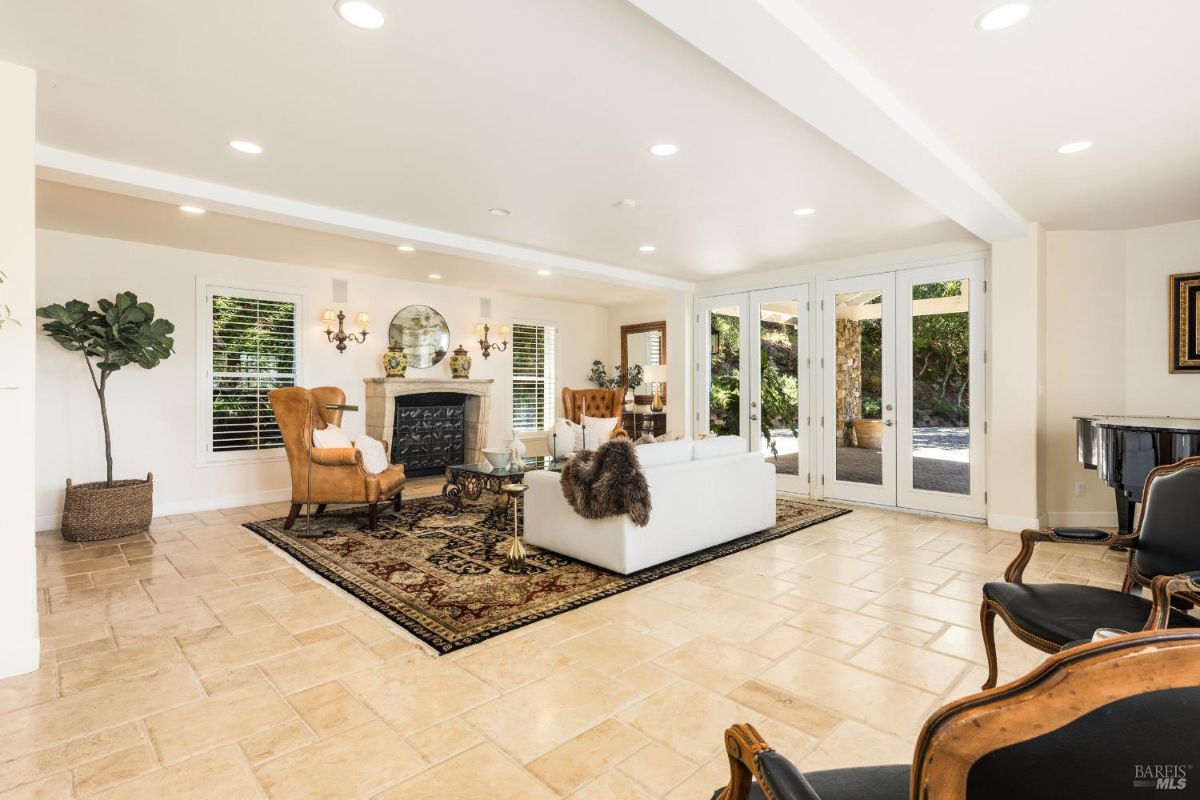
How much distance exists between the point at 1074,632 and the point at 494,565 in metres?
3.04

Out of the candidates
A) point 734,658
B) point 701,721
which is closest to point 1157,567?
point 734,658

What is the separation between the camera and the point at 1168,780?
65 cm

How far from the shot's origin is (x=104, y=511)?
4672 mm

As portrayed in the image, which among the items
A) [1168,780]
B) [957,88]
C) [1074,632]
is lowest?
[1074,632]

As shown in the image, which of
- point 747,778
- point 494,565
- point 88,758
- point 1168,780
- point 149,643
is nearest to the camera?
point 1168,780

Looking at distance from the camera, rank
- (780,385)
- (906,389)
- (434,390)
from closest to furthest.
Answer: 1. (906,389)
2. (780,385)
3. (434,390)

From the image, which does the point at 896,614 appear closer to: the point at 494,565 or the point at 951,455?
the point at 494,565

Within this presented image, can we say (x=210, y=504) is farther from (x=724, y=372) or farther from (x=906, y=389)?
(x=906, y=389)

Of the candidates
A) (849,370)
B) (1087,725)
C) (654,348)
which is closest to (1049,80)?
(1087,725)

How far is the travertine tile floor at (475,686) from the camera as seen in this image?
1874 mm

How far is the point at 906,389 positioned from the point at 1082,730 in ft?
Answer: 18.1

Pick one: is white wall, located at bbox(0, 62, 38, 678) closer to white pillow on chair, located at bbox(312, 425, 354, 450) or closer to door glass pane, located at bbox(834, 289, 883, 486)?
white pillow on chair, located at bbox(312, 425, 354, 450)

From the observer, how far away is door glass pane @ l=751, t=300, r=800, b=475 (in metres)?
6.42

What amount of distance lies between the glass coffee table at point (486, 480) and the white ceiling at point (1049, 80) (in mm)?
3494
